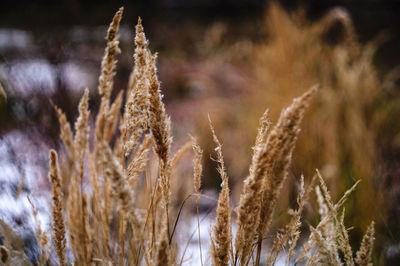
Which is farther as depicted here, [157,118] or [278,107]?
[278,107]

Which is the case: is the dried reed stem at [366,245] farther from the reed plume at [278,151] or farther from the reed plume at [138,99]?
the reed plume at [138,99]

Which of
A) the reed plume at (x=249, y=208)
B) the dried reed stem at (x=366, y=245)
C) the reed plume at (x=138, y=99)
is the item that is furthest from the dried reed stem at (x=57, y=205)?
the dried reed stem at (x=366, y=245)

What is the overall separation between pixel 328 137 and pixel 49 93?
4.38 ft

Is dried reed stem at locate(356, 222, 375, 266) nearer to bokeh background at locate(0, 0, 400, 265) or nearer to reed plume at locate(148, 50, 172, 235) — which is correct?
bokeh background at locate(0, 0, 400, 265)

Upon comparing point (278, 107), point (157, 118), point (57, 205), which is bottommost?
point (57, 205)

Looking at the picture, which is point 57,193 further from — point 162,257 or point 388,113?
point 388,113

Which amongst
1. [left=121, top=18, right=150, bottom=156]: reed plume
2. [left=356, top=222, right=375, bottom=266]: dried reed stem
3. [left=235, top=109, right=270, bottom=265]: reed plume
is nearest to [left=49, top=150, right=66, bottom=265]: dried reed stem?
[left=121, top=18, right=150, bottom=156]: reed plume

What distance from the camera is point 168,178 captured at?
28.7 inches

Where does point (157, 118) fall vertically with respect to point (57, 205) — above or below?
above

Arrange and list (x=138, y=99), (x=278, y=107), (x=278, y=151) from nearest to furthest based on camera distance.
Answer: (x=278, y=151), (x=138, y=99), (x=278, y=107)

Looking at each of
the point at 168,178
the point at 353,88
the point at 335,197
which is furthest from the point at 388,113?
the point at 168,178

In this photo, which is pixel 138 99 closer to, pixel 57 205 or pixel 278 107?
pixel 57 205

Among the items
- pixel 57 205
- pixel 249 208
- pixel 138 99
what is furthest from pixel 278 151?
pixel 57 205

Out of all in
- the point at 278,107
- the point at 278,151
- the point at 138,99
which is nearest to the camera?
the point at 278,151
